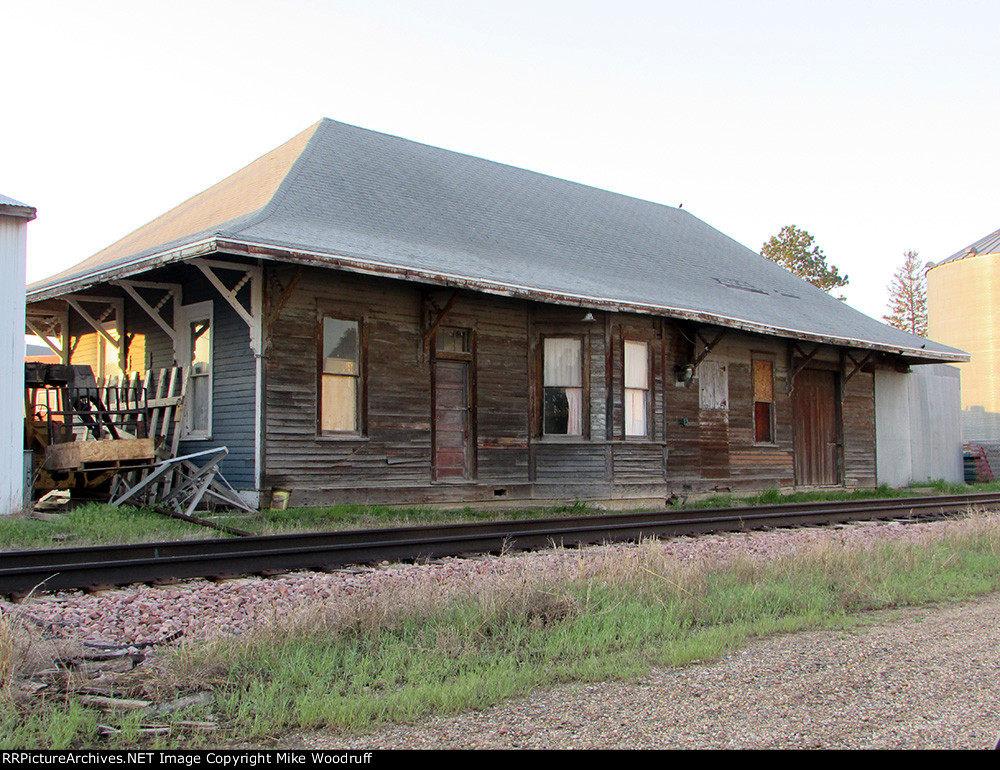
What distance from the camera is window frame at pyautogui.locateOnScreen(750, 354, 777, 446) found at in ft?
67.4

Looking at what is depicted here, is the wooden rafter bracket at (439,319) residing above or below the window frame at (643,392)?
above

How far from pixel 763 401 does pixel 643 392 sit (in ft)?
14.7

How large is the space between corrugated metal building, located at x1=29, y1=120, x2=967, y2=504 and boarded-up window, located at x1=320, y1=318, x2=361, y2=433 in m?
0.04

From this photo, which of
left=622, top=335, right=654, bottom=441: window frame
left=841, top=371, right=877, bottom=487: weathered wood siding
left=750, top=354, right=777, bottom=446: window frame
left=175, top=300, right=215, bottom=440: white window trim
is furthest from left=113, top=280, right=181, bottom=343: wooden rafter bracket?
left=841, top=371, right=877, bottom=487: weathered wood siding

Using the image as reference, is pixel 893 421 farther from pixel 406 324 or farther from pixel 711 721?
pixel 711 721

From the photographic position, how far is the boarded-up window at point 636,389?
686 inches

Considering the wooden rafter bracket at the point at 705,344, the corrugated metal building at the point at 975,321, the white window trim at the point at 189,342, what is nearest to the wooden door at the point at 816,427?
the wooden rafter bracket at the point at 705,344

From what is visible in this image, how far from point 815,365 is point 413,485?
1131 centimetres

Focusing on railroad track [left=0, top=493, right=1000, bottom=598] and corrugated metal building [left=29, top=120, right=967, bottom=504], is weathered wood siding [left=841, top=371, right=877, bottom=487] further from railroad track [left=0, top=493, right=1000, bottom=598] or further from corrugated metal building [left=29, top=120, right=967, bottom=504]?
railroad track [left=0, top=493, right=1000, bottom=598]

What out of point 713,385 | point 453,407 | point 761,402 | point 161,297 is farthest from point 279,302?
point 761,402

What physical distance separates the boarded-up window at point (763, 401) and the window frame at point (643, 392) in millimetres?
3998

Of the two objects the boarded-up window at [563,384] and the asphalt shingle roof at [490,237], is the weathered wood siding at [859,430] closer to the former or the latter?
the asphalt shingle roof at [490,237]

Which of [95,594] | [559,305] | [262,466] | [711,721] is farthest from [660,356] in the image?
[711,721]

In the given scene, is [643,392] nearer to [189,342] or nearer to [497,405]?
[497,405]
